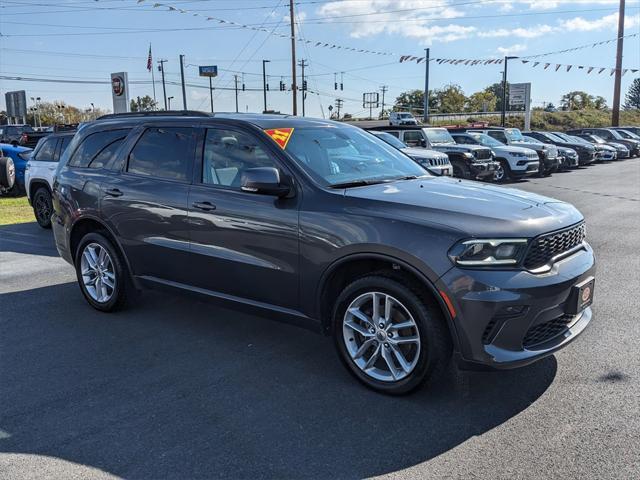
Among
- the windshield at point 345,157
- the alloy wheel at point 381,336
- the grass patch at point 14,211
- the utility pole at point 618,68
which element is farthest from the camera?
the utility pole at point 618,68

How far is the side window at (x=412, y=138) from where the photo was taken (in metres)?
16.8

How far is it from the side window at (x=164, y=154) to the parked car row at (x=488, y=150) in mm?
7786

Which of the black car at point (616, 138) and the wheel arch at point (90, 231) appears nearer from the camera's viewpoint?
the wheel arch at point (90, 231)

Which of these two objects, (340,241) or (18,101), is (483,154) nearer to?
(340,241)

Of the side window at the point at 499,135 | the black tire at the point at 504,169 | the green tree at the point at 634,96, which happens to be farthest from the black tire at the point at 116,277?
the green tree at the point at 634,96

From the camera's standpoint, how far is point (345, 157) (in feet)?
15.0

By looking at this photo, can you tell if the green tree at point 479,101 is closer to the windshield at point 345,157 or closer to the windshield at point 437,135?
the windshield at point 437,135

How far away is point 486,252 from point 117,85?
21.4m

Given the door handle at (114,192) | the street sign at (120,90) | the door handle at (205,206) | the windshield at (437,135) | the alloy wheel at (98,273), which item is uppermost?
the street sign at (120,90)

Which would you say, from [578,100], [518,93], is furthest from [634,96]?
[518,93]

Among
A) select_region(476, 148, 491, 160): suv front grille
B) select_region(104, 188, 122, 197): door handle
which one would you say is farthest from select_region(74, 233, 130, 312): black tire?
select_region(476, 148, 491, 160): suv front grille

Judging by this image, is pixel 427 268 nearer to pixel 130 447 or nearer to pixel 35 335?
pixel 130 447

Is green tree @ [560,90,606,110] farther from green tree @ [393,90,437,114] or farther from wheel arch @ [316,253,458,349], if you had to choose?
wheel arch @ [316,253,458,349]

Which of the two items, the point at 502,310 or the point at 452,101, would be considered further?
the point at 452,101
